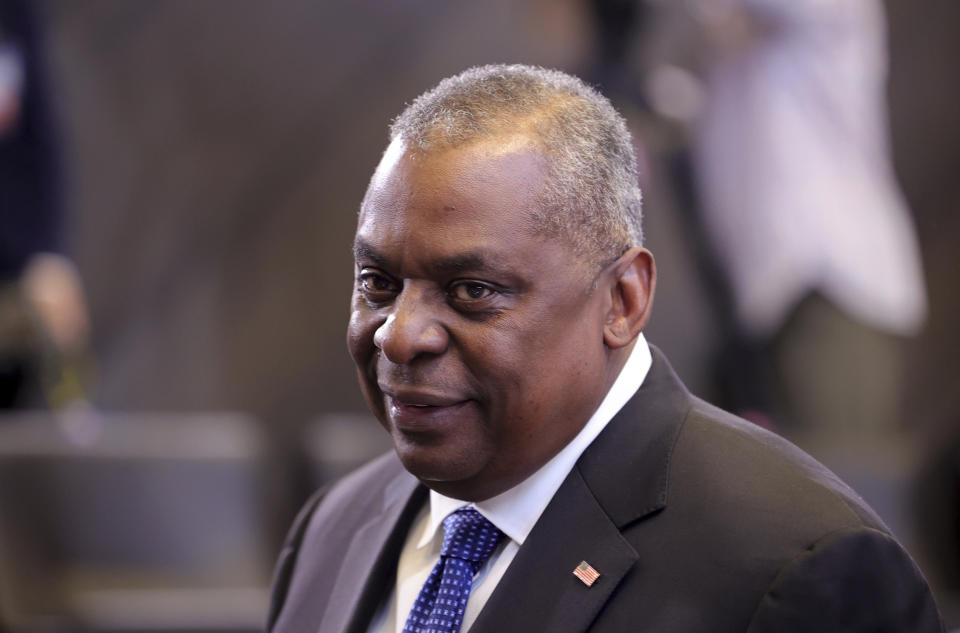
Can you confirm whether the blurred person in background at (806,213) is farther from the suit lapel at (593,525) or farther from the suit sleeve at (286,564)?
the suit lapel at (593,525)

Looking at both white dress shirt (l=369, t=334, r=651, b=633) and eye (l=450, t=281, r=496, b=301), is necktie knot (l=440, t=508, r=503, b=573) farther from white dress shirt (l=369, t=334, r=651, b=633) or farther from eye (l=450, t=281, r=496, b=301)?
eye (l=450, t=281, r=496, b=301)

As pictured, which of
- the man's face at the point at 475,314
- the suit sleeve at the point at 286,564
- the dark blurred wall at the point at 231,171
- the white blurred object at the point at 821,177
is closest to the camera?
the man's face at the point at 475,314

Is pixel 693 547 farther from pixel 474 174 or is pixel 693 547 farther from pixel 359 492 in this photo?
pixel 359 492

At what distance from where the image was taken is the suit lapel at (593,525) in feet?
4.61

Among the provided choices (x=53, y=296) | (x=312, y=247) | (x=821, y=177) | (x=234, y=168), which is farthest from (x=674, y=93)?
(x=53, y=296)

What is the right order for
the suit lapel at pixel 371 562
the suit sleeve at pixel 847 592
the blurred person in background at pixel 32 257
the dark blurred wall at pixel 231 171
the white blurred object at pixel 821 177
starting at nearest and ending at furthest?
the suit sleeve at pixel 847 592 < the suit lapel at pixel 371 562 < the blurred person in background at pixel 32 257 < the white blurred object at pixel 821 177 < the dark blurred wall at pixel 231 171

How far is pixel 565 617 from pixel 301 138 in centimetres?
434

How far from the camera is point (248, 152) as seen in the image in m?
5.51

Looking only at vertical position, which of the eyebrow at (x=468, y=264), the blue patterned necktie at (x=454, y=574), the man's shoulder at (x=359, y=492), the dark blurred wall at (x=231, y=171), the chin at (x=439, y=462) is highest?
the eyebrow at (x=468, y=264)

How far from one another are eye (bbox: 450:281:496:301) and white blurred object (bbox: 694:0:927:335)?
Answer: 10.4ft

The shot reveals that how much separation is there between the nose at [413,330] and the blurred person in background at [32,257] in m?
2.81

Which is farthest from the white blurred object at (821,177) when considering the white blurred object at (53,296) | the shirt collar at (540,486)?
the shirt collar at (540,486)

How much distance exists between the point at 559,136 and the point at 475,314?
0.22 m

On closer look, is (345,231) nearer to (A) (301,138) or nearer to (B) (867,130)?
(A) (301,138)
